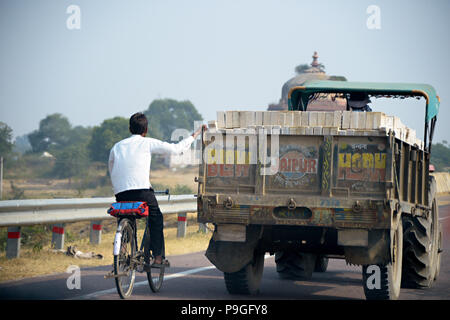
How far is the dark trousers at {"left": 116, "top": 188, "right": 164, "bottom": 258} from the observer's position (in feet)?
29.4

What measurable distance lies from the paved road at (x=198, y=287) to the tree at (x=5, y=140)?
8665 cm

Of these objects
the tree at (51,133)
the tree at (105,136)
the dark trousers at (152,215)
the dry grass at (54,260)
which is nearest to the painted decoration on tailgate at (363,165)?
the dark trousers at (152,215)

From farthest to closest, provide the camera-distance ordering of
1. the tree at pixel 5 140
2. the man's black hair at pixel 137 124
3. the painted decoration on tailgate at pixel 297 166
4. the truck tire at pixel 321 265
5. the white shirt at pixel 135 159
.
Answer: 1. the tree at pixel 5 140
2. the truck tire at pixel 321 265
3. the man's black hair at pixel 137 124
4. the painted decoration on tailgate at pixel 297 166
5. the white shirt at pixel 135 159

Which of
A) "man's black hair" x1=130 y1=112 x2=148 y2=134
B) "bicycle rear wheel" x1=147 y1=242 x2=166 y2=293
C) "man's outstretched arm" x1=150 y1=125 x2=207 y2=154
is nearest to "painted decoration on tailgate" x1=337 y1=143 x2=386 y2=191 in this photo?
"man's outstretched arm" x1=150 y1=125 x2=207 y2=154

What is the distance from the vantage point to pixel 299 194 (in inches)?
358

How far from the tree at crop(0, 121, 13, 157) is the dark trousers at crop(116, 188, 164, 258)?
292 ft

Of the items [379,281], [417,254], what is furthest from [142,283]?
[417,254]

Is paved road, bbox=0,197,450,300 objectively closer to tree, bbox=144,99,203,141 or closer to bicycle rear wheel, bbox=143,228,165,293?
bicycle rear wheel, bbox=143,228,165,293

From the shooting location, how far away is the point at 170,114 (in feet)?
615

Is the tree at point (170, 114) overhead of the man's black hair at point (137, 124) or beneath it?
overhead

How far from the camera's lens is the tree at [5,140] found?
96012 millimetres

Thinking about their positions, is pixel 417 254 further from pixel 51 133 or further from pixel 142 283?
pixel 51 133

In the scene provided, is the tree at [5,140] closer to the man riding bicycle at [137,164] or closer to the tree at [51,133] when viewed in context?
the tree at [51,133]
